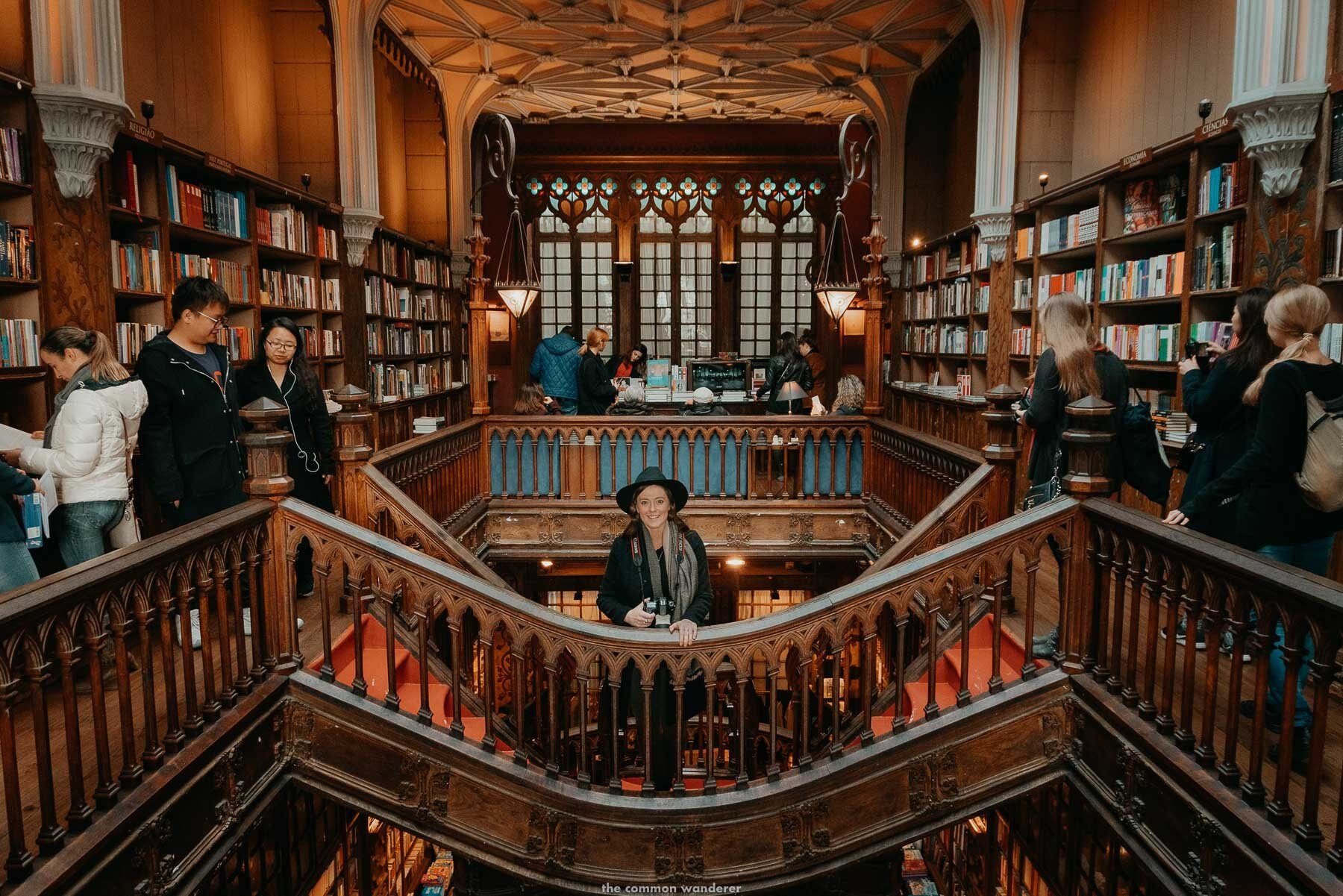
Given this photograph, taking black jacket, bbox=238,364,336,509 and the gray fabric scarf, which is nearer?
the gray fabric scarf

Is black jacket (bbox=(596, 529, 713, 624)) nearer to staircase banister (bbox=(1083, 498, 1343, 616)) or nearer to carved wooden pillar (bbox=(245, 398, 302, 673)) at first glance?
carved wooden pillar (bbox=(245, 398, 302, 673))

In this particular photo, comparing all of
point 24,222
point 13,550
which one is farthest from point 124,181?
point 13,550

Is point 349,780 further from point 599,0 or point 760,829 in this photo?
point 599,0

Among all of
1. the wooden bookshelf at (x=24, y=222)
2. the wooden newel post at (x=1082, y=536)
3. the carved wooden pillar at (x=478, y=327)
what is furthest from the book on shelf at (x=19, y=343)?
the wooden newel post at (x=1082, y=536)

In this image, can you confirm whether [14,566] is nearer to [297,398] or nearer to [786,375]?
[297,398]

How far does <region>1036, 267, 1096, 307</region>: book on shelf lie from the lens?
6.66 meters

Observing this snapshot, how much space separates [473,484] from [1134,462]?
5156 mm

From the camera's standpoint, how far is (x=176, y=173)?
5.63 meters

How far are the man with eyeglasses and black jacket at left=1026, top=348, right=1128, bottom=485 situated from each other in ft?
10.9

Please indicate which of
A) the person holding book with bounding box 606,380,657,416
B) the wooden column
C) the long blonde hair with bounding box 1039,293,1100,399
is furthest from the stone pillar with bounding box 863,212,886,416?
the long blonde hair with bounding box 1039,293,1100,399

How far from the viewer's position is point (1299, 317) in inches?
109

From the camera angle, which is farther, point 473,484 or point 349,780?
point 473,484

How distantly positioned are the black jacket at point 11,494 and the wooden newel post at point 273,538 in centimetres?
65

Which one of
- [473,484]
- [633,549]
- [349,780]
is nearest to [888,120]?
[473,484]
